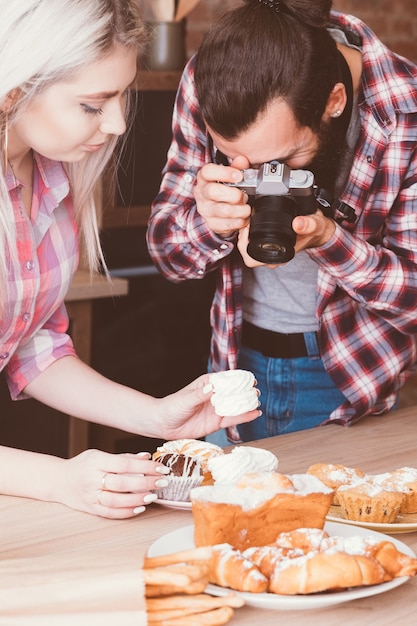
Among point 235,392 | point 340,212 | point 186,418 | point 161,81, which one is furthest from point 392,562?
point 161,81

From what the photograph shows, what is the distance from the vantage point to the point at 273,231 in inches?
53.8

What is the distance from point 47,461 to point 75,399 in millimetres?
228

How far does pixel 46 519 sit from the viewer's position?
122cm

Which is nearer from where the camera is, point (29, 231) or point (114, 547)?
point (114, 547)

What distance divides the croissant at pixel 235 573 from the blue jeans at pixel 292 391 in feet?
2.97

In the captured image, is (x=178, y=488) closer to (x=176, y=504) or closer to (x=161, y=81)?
(x=176, y=504)

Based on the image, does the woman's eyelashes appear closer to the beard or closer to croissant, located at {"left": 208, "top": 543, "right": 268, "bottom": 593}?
the beard

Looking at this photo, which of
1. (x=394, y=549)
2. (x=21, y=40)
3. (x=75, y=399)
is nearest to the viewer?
(x=394, y=549)

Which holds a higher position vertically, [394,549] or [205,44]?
[205,44]

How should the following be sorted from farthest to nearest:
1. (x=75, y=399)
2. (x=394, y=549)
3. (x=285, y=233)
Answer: (x=75, y=399)
(x=285, y=233)
(x=394, y=549)

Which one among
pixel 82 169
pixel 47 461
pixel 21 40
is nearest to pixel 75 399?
pixel 47 461

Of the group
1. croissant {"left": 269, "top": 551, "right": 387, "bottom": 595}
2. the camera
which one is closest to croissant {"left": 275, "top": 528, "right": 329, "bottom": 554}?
croissant {"left": 269, "top": 551, "right": 387, "bottom": 595}

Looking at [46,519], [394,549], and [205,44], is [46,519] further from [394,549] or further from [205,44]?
[205,44]

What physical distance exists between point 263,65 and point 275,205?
0.22 metres
